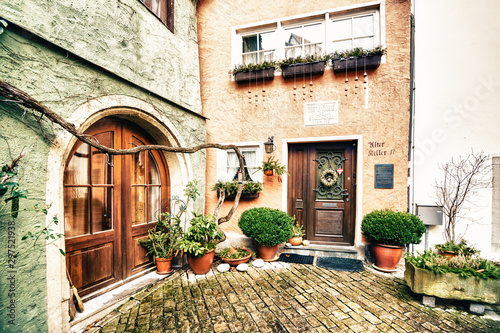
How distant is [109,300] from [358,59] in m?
5.97

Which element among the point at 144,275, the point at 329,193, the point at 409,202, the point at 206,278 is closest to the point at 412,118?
the point at 409,202

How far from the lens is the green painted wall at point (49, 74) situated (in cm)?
208

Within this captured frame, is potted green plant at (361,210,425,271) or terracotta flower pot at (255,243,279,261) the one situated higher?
potted green plant at (361,210,425,271)

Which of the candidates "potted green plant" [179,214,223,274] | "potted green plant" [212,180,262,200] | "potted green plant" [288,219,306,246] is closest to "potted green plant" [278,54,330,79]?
"potted green plant" [212,180,262,200]

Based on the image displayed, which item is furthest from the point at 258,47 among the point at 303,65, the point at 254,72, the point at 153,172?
the point at 153,172

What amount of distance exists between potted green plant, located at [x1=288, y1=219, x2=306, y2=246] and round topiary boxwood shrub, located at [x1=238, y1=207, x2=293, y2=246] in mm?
517

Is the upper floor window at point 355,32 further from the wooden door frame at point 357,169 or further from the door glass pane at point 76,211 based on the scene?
the door glass pane at point 76,211

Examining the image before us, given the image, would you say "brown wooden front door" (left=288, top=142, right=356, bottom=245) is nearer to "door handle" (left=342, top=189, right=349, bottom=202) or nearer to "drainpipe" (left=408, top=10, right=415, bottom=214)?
"door handle" (left=342, top=189, right=349, bottom=202)

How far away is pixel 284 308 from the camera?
2.84 m

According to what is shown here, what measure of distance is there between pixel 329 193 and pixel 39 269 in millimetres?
4775

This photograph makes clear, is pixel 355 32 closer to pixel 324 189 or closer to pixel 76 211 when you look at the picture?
pixel 324 189

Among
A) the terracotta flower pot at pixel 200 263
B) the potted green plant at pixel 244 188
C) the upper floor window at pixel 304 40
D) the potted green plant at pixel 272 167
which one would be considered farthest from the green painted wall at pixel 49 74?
the upper floor window at pixel 304 40

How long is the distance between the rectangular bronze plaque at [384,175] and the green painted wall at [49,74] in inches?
173

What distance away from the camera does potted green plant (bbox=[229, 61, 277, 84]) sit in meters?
4.96
